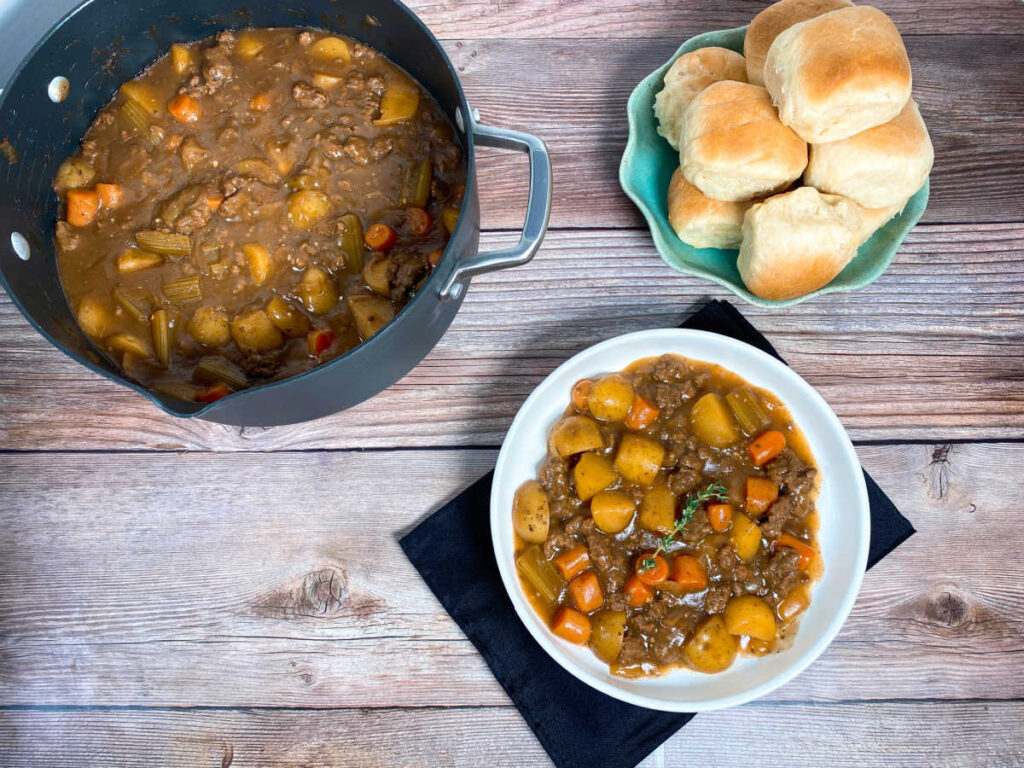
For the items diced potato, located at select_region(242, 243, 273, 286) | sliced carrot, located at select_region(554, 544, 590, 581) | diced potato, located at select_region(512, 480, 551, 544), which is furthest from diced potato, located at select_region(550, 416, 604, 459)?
diced potato, located at select_region(242, 243, 273, 286)

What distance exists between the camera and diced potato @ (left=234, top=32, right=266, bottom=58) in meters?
2.38

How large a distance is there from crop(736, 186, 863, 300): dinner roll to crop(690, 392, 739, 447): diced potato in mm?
383

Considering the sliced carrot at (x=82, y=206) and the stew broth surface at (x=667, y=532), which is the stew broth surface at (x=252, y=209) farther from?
the stew broth surface at (x=667, y=532)

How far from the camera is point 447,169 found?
2.27m

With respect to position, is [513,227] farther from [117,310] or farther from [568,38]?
[117,310]

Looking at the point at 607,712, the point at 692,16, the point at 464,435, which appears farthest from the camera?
the point at 692,16

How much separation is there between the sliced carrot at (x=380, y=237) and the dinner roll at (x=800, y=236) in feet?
3.26

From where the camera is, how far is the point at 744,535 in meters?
2.16

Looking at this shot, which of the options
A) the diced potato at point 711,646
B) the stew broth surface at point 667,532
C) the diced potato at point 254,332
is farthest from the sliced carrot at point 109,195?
the diced potato at point 711,646

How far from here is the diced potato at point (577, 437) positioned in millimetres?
2199

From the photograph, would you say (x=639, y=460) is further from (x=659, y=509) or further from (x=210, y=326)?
(x=210, y=326)

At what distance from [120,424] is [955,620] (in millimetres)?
2746

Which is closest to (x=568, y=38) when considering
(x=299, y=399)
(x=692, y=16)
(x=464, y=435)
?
(x=692, y=16)

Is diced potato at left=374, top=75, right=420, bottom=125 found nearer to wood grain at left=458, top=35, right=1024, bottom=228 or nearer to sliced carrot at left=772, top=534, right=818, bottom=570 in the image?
wood grain at left=458, top=35, right=1024, bottom=228
